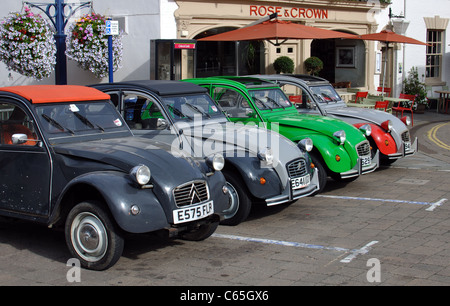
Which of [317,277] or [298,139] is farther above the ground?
[298,139]

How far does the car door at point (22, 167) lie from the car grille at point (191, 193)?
1381mm

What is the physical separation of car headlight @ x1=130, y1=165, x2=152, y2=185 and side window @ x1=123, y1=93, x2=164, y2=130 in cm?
237

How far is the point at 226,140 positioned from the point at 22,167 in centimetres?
261

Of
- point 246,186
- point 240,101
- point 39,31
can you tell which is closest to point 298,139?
point 240,101

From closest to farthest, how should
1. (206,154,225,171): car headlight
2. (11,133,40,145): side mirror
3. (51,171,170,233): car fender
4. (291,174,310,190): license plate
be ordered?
1. (51,171,170,233): car fender
2. (11,133,40,145): side mirror
3. (206,154,225,171): car headlight
4. (291,174,310,190): license plate

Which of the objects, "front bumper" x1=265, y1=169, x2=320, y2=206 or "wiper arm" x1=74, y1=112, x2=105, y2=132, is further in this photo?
"front bumper" x1=265, y1=169, x2=320, y2=206

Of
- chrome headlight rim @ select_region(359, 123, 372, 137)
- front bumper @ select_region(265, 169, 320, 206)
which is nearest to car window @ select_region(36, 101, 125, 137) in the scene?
front bumper @ select_region(265, 169, 320, 206)

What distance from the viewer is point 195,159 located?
6559 mm

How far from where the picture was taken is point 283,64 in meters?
18.7

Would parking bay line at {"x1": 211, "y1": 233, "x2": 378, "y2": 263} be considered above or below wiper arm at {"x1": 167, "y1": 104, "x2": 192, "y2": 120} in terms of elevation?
below

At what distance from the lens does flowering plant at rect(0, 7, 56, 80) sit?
12938mm

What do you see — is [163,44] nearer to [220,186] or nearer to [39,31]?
[39,31]

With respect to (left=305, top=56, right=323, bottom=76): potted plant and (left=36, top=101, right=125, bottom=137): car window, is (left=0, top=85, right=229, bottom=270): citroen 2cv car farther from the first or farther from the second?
(left=305, top=56, right=323, bottom=76): potted plant
